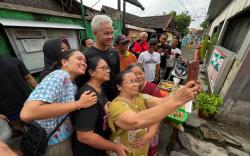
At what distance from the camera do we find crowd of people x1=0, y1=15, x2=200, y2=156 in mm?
1075

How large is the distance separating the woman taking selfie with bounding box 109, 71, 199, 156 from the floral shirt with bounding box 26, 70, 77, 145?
429mm

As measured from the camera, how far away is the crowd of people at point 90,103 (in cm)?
108

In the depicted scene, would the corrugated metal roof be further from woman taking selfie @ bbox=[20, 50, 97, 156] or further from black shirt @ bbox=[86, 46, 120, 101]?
woman taking selfie @ bbox=[20, 50, 97, 156]

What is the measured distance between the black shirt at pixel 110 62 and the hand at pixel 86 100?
68 centimetres

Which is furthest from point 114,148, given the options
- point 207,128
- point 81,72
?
point 207,128

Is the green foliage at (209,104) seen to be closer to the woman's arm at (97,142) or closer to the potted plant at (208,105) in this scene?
the potted plant at (208,105)

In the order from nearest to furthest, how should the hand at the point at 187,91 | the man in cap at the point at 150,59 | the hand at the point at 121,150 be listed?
the hand at the point at 187,91
the hand at the point at 121,150
the man in cap at the point at 150,59

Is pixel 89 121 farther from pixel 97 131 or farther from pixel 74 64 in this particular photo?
pixel 74 64

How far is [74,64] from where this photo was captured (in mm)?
1477

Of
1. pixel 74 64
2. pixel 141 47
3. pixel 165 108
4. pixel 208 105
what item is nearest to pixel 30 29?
pixel 74 64

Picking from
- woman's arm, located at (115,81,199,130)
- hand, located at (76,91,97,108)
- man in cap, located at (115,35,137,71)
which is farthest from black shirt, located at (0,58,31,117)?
woman's arm, located at (115,81,199,130)

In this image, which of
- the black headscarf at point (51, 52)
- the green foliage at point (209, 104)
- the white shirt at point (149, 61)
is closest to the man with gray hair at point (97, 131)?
the black headscarf at point (51, 52)

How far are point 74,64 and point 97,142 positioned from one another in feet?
2.57

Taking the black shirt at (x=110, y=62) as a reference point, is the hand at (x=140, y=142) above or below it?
below
